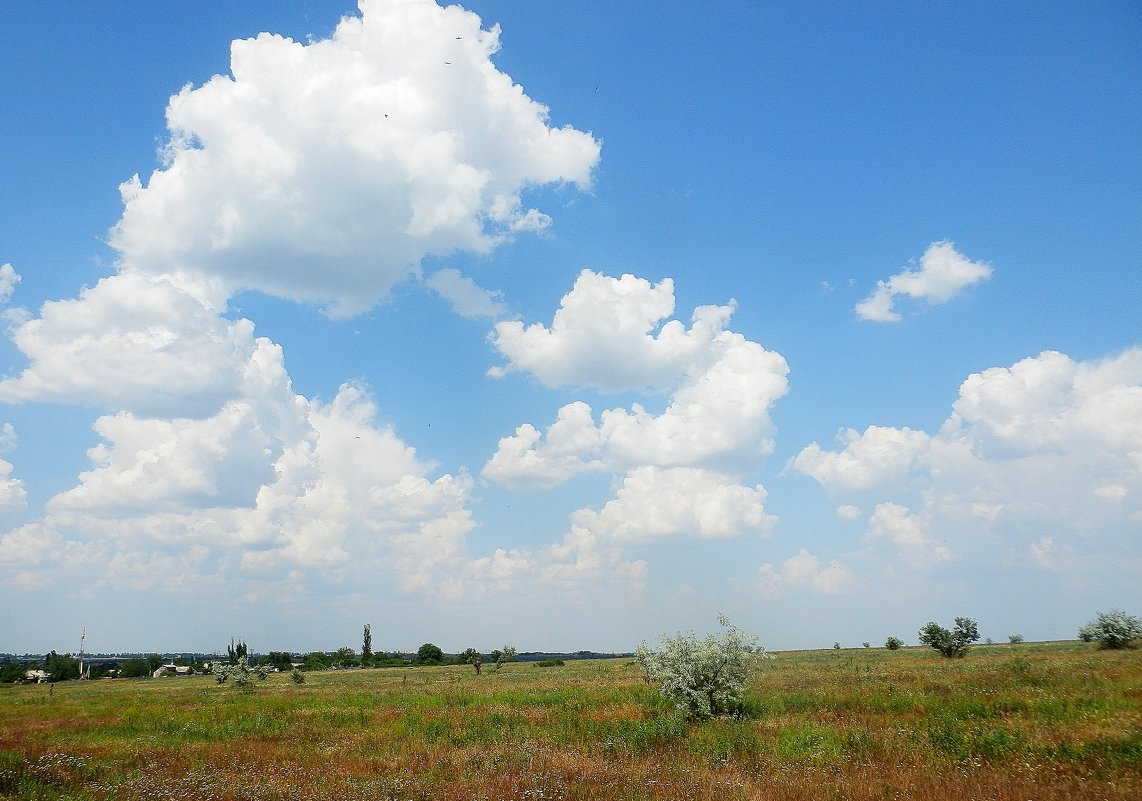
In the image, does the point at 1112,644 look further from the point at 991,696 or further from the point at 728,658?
the point at 728,658

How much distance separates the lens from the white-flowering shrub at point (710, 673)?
2184cm

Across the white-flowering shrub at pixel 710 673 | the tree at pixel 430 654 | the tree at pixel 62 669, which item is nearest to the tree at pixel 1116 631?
the white-flowering shrub at pixel 710 673

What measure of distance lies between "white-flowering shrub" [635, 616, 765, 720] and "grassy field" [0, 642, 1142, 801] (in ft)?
3.11

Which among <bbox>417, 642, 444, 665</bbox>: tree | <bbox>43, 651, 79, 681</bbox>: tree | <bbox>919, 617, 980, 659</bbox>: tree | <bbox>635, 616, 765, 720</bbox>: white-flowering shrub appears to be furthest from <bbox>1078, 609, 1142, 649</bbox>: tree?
<bbox>43, 651, 79, 681</bbox>: tree

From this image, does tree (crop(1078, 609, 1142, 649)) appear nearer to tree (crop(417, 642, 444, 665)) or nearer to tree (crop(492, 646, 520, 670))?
tree (crop(492, 646, 520, 670))

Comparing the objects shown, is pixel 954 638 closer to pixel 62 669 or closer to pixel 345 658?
pixel 345 658

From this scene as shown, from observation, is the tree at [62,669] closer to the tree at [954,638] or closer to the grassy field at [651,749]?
the grassy field at [651,749]

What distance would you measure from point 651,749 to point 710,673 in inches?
208

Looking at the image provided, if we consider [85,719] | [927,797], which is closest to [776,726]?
[927,797]

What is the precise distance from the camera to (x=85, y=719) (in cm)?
3117

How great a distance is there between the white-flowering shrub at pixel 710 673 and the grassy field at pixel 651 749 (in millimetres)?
948

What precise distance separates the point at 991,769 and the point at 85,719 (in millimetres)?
39098

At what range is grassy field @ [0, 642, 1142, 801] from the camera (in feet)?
42.6

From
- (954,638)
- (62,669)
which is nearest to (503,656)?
(954,638)
